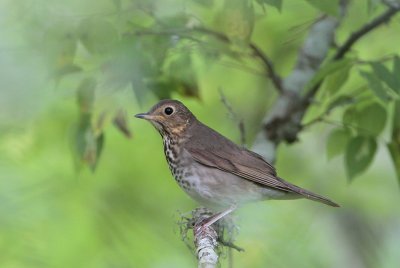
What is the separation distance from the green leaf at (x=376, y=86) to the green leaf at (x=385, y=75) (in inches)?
1.1

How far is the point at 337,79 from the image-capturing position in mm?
4277

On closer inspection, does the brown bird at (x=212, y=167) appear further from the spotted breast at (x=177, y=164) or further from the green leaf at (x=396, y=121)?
the green leaf at (x=396, y=121)

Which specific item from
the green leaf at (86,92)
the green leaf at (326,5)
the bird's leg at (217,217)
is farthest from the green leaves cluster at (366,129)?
the green leaf at (86,92)

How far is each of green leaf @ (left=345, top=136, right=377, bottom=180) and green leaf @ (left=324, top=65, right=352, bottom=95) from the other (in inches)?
16.2

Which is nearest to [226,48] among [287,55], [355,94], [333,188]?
[355,94]

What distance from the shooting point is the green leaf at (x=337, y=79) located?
4234mm

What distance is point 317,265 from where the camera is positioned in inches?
100.0

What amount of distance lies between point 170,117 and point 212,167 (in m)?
0.49

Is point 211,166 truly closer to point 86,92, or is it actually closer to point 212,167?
point 212,167

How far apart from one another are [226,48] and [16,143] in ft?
4.73

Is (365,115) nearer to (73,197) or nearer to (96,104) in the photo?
(96,104)

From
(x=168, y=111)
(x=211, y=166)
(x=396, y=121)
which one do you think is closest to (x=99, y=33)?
(x=168, y=111)

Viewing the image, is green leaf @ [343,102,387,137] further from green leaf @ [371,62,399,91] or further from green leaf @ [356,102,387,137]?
green leaf @ [371,62,399,91]

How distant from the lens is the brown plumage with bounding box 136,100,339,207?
4.50 metres
